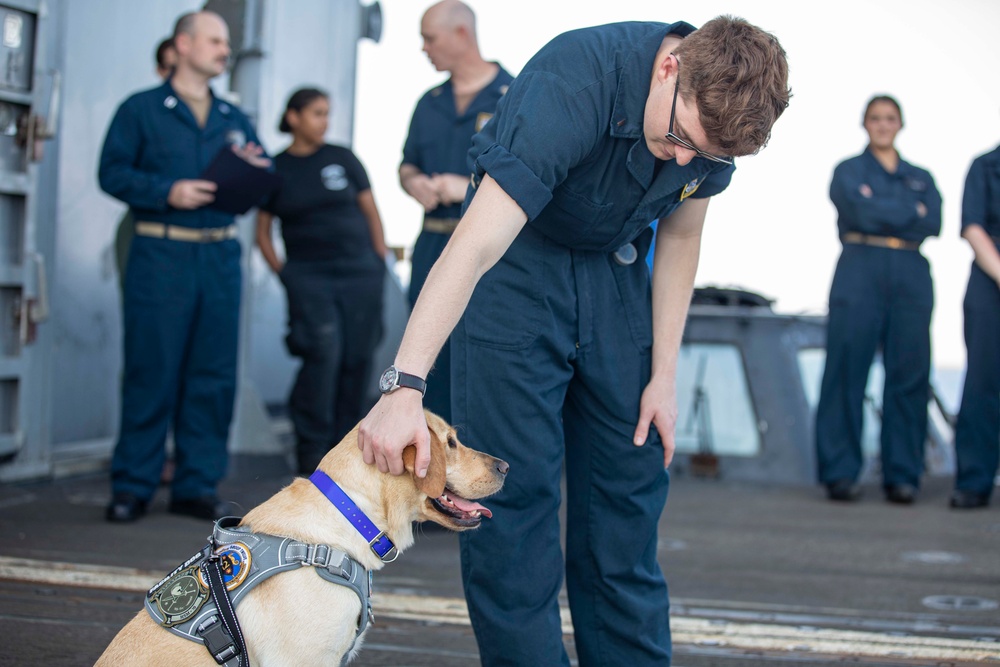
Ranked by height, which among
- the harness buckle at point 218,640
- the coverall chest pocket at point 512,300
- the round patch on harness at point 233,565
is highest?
the coverall chest pocket at point 512,300

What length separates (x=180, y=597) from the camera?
6.77 feet

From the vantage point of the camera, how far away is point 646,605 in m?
2.46

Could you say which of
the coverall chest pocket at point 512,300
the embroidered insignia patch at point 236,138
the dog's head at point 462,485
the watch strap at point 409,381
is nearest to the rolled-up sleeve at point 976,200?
the embroidered insignia patch at point 236,138

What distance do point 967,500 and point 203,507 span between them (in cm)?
414

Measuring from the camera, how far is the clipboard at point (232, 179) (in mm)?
4656

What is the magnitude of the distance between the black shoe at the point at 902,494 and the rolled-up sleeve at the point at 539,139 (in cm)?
458

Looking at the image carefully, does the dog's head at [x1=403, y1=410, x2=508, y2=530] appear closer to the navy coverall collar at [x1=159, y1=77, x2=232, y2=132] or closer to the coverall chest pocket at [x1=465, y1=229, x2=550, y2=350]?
the coverall chest pocket at [x1=465, y1=229, x2=550, y2=350]

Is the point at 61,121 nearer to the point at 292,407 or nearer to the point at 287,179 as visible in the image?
the point at 287,179

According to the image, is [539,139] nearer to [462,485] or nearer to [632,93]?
[632,93]

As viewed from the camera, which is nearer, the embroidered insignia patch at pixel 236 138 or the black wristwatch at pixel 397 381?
the black wristwatch at pixel 397 381

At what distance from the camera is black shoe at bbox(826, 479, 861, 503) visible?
6085 millimetres

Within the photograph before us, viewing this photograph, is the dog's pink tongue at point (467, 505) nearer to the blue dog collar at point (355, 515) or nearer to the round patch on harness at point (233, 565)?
the blue dog collar at point (355, 515)

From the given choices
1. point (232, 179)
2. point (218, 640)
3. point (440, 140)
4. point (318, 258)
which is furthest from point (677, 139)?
point (318, 258)

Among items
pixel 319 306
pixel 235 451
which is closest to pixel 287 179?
pixel 319 306
